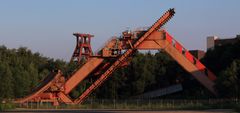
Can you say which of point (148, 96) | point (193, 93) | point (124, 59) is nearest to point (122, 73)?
point (148, 96)

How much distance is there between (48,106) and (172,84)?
26600 mm

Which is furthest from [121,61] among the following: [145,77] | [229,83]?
[145,77]

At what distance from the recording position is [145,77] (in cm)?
8581

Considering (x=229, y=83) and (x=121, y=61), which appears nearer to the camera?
(x=229, y=83)

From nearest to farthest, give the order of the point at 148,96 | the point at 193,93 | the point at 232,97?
1. the point at 232,97
2. the point at 193,93
3. the point at 148,96

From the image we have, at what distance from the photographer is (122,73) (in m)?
88.3

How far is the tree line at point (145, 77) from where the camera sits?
65.1 meters

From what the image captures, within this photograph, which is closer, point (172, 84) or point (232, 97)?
point (232, 97)

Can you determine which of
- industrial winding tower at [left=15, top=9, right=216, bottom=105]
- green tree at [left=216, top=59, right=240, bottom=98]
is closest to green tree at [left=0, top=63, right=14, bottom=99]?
industrial winding tower at [left=15, top=9, right=216, bottom=105]

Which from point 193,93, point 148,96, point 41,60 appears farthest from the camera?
point 41,60

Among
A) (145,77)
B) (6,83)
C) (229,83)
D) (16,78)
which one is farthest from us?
(145,77)

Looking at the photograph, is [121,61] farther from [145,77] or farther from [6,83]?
[145,77]

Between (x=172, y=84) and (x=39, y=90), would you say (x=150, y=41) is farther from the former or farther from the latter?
(x=172, y=84)

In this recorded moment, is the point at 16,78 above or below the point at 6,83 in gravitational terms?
above
